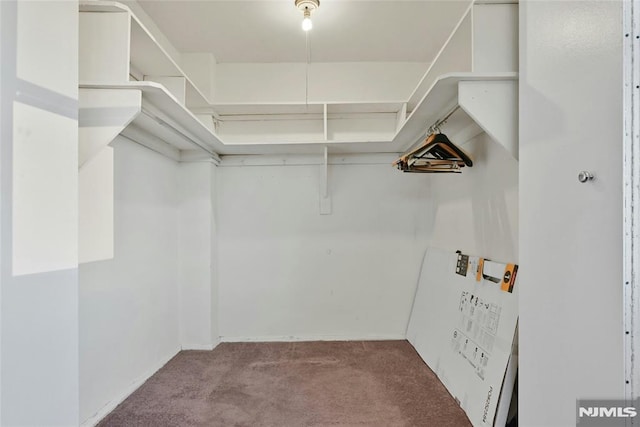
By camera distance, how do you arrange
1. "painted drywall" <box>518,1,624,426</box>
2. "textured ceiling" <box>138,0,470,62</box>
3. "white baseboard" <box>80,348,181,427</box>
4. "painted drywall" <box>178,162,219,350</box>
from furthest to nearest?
1. "painted drywall" <box>178,162,219,350</box>
2. "textured ceiling" <box>138,0,470,62</box>
3. "white baseboard" <box>80,348,181,427</box>
4. "painted drywall" <box>518,1,624,426</box>

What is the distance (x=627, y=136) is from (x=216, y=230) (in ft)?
10.1

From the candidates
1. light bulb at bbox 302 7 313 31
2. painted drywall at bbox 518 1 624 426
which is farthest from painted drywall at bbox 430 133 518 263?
light bulb at bbox 302 7 313 31

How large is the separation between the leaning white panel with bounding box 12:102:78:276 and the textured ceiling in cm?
163

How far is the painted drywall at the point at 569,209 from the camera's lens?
1.00m

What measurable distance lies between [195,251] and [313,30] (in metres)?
2.14

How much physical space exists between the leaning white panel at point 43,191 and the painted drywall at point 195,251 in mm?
1957

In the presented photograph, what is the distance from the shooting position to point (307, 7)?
232 cm

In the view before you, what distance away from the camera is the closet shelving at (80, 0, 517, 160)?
5.41ft

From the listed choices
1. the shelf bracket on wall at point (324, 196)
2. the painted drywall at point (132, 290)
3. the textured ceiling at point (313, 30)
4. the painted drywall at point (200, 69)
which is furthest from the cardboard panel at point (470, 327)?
the painted drywall at point (200, 69)

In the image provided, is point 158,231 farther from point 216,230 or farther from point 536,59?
point 536,59

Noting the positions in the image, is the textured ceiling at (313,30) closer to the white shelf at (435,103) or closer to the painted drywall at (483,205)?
the white shelf at (435,103)

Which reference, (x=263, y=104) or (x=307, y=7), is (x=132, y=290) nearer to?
(x=263, y=104)

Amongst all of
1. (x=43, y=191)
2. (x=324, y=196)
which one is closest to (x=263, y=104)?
(x=324, y=196)

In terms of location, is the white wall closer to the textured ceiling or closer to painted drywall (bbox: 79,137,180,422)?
painted drywall (bbox: 79,137,180,422)
